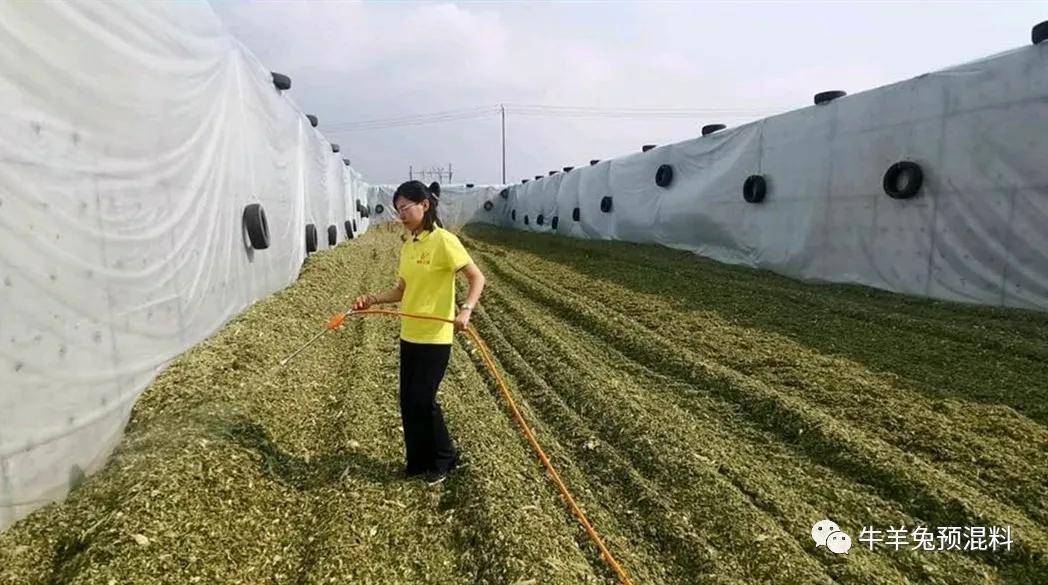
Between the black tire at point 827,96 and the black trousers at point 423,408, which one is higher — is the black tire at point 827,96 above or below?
above

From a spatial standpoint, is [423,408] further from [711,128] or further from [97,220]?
[711,128]

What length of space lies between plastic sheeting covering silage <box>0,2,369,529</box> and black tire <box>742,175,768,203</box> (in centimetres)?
891

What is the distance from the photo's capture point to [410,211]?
3115 millimetres

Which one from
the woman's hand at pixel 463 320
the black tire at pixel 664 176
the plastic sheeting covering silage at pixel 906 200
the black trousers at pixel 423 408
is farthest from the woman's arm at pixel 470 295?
the black tire at pixel 664 176

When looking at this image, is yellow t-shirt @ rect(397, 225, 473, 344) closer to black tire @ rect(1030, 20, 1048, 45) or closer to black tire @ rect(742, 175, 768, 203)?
black tire @ rect(1030, 20, 1048, 45)

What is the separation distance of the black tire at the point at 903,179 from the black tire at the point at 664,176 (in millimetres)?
6829

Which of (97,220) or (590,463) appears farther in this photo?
(590,463)

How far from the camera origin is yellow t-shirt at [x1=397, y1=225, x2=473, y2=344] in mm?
3078

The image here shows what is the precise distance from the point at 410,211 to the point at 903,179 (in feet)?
24.8

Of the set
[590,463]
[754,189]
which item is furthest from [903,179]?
[590,463]

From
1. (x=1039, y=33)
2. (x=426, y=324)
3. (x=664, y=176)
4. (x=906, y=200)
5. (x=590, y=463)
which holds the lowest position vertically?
(x=590, y=463)

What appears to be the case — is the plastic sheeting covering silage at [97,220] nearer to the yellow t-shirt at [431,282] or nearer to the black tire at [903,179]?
the yellow t-shirt at [431,282]

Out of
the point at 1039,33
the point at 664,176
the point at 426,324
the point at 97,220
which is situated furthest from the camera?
the point at 664,176

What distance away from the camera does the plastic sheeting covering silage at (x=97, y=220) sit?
2562 mm
